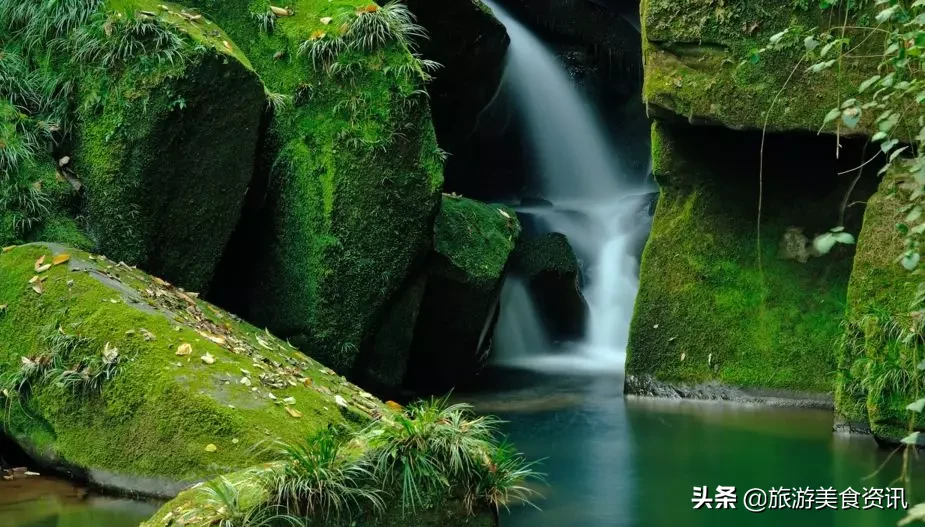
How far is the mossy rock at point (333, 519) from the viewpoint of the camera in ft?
14.9

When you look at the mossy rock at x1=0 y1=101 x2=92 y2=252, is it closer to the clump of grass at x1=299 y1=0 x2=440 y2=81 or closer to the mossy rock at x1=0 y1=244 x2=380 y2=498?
the mossy rock at x1=0 y1=244 x2=380 y2=498

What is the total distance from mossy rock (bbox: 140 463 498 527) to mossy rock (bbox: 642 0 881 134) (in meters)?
4.66

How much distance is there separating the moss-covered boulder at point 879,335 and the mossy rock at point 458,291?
336 cm

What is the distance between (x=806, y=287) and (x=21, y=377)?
640 centimetres

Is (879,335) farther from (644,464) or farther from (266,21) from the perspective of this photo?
(266,21)

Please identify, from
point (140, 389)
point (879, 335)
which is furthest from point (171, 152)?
point (879, 335)

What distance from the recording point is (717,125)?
335 inches

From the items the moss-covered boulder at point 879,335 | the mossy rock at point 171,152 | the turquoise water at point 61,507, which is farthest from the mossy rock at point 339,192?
the moss-covered boulder at point 879,335

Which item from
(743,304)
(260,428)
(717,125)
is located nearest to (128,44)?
(260,428)

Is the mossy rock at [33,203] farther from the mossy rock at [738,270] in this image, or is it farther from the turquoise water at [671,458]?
the mossy rock at [738,270]

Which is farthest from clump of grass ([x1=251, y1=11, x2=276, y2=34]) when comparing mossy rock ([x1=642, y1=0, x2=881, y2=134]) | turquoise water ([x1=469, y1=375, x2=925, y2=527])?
turquoise water ([x1=469, y1=375, x2=925, y2=527])

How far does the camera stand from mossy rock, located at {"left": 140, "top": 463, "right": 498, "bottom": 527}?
454 cm

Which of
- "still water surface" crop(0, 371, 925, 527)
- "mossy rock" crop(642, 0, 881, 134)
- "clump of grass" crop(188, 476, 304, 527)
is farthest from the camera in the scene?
"mossy rock" crop(642, 0, 881, 134)

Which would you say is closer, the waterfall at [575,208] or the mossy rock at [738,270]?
the mossy rock at [738,270]
